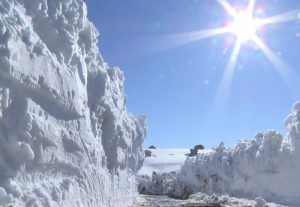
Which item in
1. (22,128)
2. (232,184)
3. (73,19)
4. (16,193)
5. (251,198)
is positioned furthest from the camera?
(232,184)

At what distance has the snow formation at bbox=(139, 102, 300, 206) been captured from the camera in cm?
2277

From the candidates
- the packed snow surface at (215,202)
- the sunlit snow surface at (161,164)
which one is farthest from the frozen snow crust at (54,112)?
the sunlit snow surface at (161,164)

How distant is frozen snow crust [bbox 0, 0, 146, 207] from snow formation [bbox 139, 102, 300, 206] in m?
10.1

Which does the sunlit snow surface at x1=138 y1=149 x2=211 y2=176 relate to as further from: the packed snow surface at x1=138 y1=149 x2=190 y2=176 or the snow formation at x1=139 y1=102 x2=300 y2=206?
the snow formation at x1=139 y1=102 x2=300 y2=206

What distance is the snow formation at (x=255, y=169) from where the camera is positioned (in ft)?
74.7

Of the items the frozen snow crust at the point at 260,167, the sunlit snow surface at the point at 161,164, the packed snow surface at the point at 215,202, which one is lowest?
the packed snow surface at the point at 215,202

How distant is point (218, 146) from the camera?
114 ft

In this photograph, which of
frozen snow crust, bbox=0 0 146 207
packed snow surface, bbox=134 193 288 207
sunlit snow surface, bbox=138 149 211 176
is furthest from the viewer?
sunlit snow surface, bbox=138 149 211 176

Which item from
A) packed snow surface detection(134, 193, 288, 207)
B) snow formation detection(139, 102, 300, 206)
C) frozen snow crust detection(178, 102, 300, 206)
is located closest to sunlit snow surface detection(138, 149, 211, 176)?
snow formation detection(139, 102, 300, 206)

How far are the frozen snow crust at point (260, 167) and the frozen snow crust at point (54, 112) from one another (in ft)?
33.0

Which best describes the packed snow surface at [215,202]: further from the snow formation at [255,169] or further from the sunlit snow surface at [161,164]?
the sunlit snow surface at [161,164]

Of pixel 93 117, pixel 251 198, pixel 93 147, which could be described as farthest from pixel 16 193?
pixel 251 198

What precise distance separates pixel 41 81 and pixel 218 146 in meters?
25.5

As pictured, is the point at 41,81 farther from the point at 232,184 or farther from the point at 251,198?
the point at 232,184
